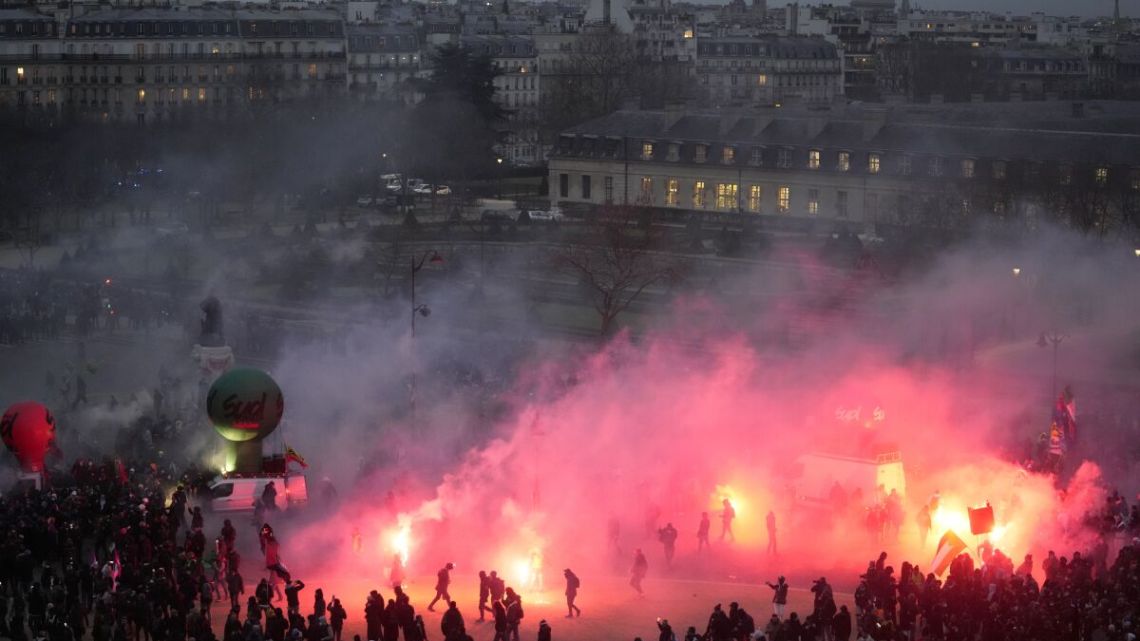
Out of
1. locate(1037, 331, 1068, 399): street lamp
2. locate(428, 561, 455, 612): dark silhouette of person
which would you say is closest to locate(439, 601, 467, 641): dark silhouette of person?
locate(428, 561, 455, 612): dark silhouette of person

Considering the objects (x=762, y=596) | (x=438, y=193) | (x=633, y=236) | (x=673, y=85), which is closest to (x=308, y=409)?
(x=762, y=596)

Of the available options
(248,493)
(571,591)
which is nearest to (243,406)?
(248,493)

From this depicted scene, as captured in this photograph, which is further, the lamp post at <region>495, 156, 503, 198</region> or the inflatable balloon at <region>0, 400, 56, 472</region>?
the lamp post at <region>495, 156, 503, 198</region>

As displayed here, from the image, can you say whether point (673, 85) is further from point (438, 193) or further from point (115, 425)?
point (115, 425)

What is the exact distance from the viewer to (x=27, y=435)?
3284 cm

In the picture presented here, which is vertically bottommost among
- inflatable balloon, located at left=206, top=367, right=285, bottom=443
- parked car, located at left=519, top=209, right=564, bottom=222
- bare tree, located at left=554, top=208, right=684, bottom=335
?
parked car, located at left=519, top=209, right=564, bottom=222

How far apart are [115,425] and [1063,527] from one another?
18.7m

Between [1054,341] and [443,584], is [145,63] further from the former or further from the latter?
[443,584]

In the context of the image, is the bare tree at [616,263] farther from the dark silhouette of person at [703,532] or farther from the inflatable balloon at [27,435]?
the dark silhouette of person at [703,532]

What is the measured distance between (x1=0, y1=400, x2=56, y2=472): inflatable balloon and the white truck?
3.37 meters

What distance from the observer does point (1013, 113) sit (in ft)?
247

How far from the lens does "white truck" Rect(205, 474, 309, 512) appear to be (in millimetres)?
31609

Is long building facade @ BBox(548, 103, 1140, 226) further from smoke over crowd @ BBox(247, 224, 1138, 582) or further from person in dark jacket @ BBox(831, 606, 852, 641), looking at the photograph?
person in dark jacket @ BBox(831, 606, 852, 641)

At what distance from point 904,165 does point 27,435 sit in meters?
42.2
